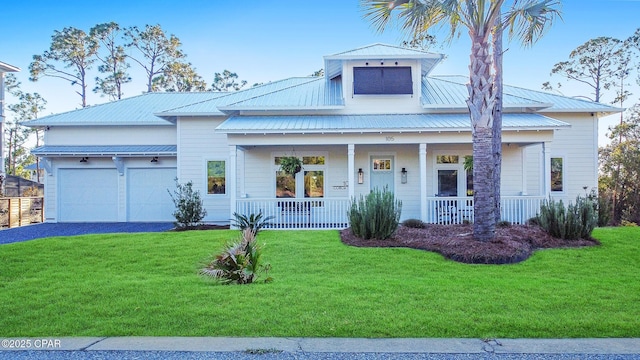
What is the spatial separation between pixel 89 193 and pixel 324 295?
14272mm

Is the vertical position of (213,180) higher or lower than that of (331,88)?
lower

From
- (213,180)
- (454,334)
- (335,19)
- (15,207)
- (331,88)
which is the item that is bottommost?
(454,334)

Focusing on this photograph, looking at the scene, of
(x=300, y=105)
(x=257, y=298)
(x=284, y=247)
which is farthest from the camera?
(x=300, y=105)

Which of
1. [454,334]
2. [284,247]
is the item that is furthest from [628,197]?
[454,334]

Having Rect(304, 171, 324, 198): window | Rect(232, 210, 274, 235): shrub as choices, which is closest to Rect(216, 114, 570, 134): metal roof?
Rect(304, 171, 324, 198): window

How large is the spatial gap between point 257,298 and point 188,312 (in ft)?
3.07

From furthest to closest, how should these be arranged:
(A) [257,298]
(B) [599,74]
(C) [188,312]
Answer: (B) [599,74], (A) [257,298], (C) [188,312]

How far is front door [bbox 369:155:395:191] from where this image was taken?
1526 cm

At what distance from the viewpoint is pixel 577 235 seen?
9.96 metres

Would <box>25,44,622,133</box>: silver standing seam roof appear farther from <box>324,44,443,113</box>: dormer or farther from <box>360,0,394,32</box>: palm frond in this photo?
<box>360,0,394,32</box>: palm frond

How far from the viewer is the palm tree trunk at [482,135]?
368 inches

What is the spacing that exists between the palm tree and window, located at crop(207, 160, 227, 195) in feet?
27.3

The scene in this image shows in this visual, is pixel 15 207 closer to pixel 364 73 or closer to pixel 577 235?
pixel 364 73

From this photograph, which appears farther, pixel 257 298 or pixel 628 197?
pixel 628 197
